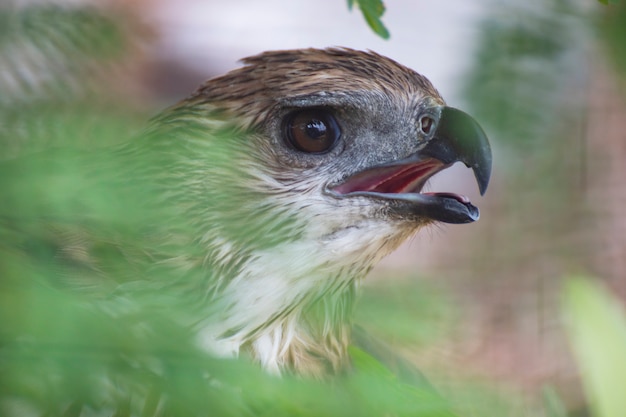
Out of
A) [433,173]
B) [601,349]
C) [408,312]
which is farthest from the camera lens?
[433,173]

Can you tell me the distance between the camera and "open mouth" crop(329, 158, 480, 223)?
3.99 feet

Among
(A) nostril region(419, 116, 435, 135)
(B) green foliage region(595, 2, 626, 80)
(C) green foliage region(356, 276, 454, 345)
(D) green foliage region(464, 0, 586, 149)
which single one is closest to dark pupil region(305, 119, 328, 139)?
(A) nostril region(419, 116, 435, 135)

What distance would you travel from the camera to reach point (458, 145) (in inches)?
49.0

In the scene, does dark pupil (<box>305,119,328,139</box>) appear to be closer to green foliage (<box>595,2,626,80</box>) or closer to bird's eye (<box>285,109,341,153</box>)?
bird's eye (<box>285,109,341,153</box>)

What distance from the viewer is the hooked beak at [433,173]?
121 cm

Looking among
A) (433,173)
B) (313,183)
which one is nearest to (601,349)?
(433,173)

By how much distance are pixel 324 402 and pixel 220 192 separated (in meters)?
0.81

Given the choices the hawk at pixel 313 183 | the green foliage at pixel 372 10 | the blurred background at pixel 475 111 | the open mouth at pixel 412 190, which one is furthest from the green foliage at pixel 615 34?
the open mouth at pixel 412 190

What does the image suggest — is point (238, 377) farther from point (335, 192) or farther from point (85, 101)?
point (335, 192)

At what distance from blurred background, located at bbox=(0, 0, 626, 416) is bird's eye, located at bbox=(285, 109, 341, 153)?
8.1 inches

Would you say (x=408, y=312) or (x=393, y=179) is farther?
(x=393, y=179)

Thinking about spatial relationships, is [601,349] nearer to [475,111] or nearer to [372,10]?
[475,111]

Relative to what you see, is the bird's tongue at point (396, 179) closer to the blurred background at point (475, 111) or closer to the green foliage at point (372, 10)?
the blurred background at point (475, 111)

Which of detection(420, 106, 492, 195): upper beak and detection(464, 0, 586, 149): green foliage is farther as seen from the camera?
detection(420, 106, 492, 195): upper beak
